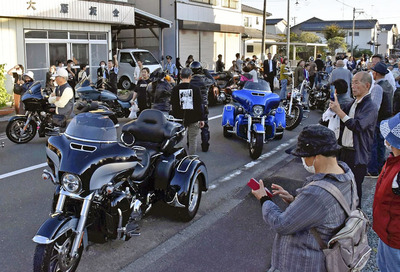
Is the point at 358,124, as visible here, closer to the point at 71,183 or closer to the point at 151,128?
the point at 151,128

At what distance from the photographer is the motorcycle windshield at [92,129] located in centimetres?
400

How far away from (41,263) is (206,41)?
2984 cm

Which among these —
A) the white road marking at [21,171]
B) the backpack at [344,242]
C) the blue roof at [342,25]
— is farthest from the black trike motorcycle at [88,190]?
the blue roof at [342,25]

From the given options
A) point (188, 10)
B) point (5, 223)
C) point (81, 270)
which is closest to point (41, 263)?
point (81, 270)

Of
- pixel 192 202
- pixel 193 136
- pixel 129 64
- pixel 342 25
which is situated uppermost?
pixel 342 25

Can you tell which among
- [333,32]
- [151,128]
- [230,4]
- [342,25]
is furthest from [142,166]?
[342,25]

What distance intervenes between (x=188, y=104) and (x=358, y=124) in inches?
137

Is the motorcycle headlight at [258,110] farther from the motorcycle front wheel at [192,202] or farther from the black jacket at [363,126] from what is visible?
the black jacket at [363,126]

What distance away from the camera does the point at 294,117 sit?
40.4 ft

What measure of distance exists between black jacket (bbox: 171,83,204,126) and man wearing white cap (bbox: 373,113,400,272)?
485 cm

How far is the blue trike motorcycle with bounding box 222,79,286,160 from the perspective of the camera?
8.84m

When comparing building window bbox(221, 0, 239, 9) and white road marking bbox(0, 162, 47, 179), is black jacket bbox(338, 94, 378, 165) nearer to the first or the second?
white road marking bbox(0, 162, 47, 179)

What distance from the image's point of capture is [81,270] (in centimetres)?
426

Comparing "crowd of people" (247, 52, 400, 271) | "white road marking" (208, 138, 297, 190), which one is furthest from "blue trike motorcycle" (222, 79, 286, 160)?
"crowd of people" (247, 52, 400, 271)
